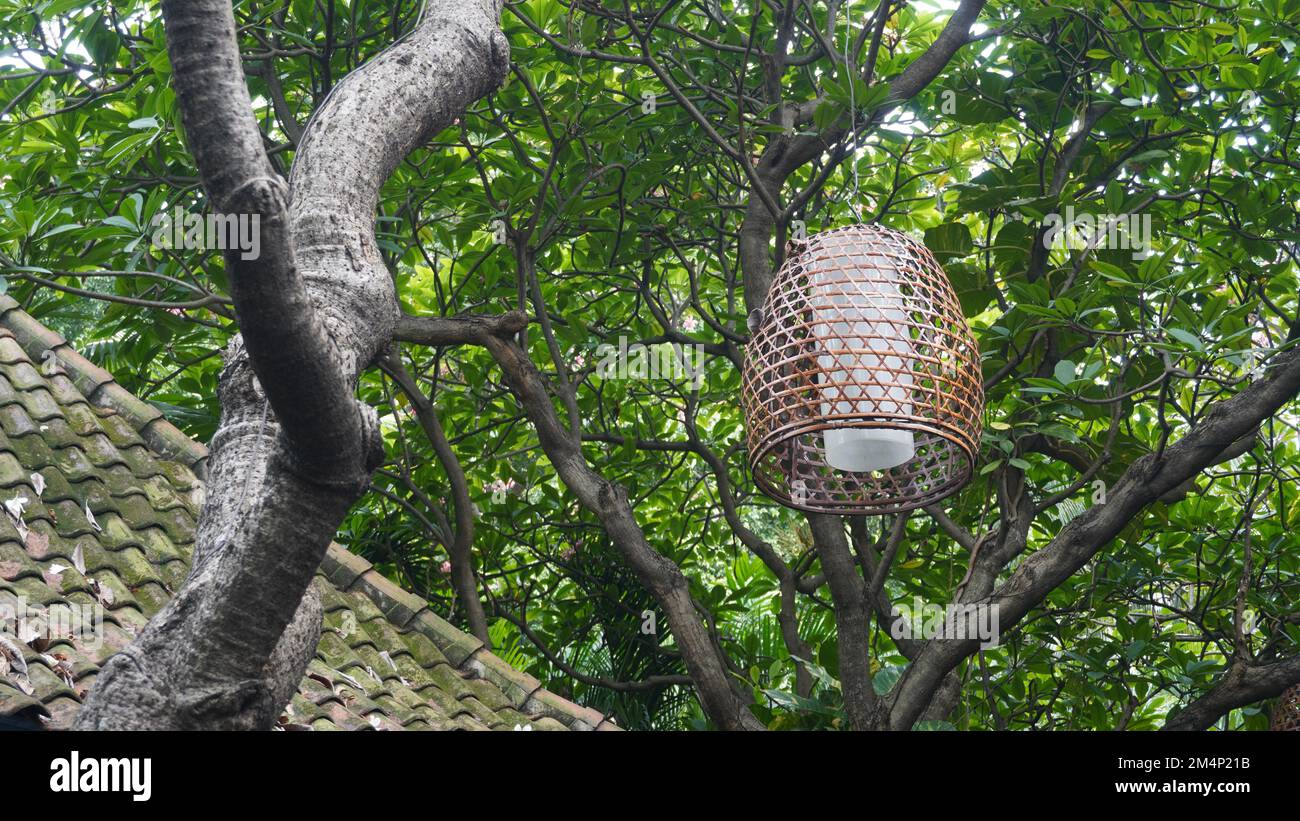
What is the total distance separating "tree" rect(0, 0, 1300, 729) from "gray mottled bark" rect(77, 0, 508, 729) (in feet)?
0.46

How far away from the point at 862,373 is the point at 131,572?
97.0 inches

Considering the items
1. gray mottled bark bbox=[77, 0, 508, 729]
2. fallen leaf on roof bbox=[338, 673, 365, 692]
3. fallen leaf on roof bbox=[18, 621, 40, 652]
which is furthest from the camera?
fallen leaf on roof bbox=[338, 673, 365, 692]

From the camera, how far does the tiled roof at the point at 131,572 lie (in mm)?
3461

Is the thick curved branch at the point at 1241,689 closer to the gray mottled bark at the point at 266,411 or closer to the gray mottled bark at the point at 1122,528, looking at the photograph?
the gray mottled bark at the point at 1122,528

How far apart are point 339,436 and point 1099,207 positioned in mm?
3474

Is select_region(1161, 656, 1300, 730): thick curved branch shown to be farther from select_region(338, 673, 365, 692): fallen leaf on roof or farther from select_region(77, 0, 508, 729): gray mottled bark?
select_region(77, 0, 508, 729): gray mottled bark

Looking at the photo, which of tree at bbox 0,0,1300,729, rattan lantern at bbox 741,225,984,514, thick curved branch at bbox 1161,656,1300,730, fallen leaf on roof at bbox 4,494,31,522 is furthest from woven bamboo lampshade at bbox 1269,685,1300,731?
fallen leaf on roof at bbox 4,494,31,522

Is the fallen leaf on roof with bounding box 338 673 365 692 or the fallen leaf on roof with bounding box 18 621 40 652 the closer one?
the fallen leaf on roof with bounding box 18 621 40 652

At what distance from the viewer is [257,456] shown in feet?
5.52

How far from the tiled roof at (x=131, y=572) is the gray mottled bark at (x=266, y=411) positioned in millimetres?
1568

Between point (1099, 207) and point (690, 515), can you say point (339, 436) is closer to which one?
point (1099, 207)

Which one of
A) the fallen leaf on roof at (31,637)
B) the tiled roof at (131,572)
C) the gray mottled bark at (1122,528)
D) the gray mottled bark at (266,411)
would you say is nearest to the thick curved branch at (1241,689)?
the gray mottled bark at (1122,528)

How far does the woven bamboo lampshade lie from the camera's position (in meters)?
4.21

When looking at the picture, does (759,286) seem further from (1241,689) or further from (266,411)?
(266,411)
